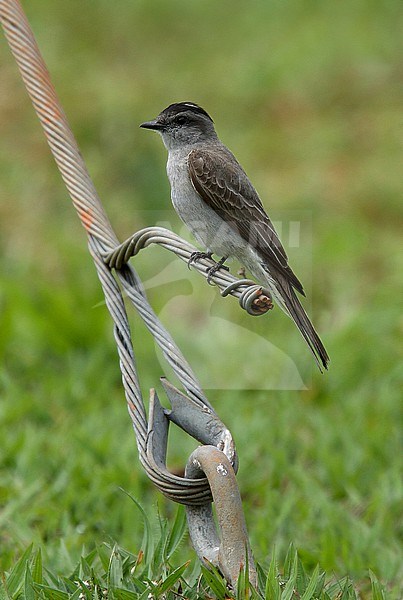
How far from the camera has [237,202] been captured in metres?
2.14

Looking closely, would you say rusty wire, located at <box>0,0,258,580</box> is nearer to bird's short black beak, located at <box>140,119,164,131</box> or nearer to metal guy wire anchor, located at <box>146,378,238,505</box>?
metal guy wire anchor, located at <box>146,378,238,505</box>

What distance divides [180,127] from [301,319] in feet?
1.90

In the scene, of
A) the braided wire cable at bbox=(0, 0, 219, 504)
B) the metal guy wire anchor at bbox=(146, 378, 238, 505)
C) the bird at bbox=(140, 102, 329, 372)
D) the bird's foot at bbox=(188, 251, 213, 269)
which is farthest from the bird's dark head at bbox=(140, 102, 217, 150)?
the metal guy wire anchor at bbox=(146, 378, 238, 505)

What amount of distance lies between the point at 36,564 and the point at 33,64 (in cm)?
109

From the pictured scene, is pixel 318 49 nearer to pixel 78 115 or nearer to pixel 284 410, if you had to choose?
pixel 78 115

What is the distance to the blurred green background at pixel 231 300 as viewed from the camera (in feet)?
10.5

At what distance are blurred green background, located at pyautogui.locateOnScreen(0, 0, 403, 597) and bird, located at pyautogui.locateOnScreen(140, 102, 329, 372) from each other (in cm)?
10

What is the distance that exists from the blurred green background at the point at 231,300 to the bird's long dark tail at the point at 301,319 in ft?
0.48

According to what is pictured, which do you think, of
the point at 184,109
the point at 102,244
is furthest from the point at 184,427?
the point at 184,109

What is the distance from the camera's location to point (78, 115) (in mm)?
7203

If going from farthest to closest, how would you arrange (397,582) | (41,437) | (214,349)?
(214,349), (41,437), (397,582)

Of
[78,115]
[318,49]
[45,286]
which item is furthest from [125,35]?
[45,286]

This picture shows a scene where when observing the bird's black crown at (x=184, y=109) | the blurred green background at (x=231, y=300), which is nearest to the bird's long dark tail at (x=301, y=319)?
the blurred green background at (x=231, y=300)

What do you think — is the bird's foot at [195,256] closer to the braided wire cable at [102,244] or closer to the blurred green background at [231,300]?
the braided wire cable at [102,244]
